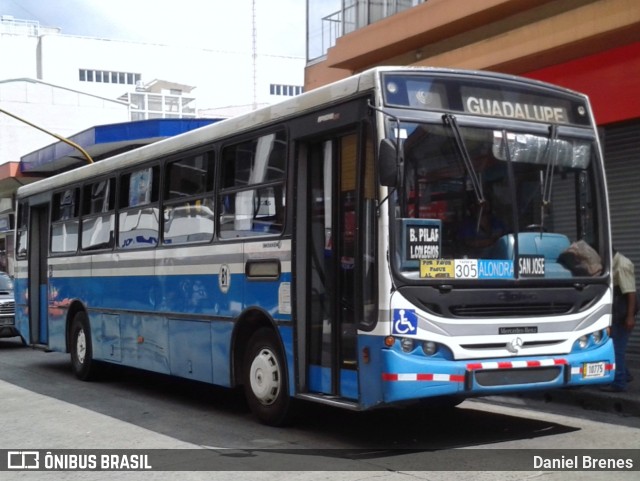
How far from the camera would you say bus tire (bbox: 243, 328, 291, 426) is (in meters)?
8.96

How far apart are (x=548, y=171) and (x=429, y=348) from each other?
194 centimetres

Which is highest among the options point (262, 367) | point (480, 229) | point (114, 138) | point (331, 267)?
point (114, 138)

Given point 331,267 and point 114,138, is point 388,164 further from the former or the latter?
point 114,138

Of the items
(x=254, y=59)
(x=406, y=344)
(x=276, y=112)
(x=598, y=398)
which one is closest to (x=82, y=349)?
(x=276, y=112)

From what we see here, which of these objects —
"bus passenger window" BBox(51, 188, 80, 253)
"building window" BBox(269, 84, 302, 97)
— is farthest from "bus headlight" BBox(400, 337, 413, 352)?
"building window" BBox(269, 84, 302, 97)

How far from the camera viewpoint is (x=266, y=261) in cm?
908

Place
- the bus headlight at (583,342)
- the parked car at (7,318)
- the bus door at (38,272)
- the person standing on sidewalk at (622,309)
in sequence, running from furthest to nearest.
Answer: the parked car at (7,318) < the bus door at (38,272) < the person standing on sidewalk at (622,309) < the bus headlight at (583,342)

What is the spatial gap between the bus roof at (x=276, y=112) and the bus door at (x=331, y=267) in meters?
0.38

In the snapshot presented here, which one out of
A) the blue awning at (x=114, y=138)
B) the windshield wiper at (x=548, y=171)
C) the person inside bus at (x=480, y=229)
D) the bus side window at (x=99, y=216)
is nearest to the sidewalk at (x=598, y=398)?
the windshield wiper at (x=548, y=171)

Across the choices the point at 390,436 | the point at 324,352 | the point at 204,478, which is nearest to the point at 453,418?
the point at 390,436

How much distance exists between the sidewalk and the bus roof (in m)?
3.36

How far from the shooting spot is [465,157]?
25.4 ft

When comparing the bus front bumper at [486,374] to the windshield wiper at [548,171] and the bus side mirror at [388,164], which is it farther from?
the bus side mirror at [388,164]

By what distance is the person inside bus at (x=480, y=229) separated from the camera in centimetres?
770
